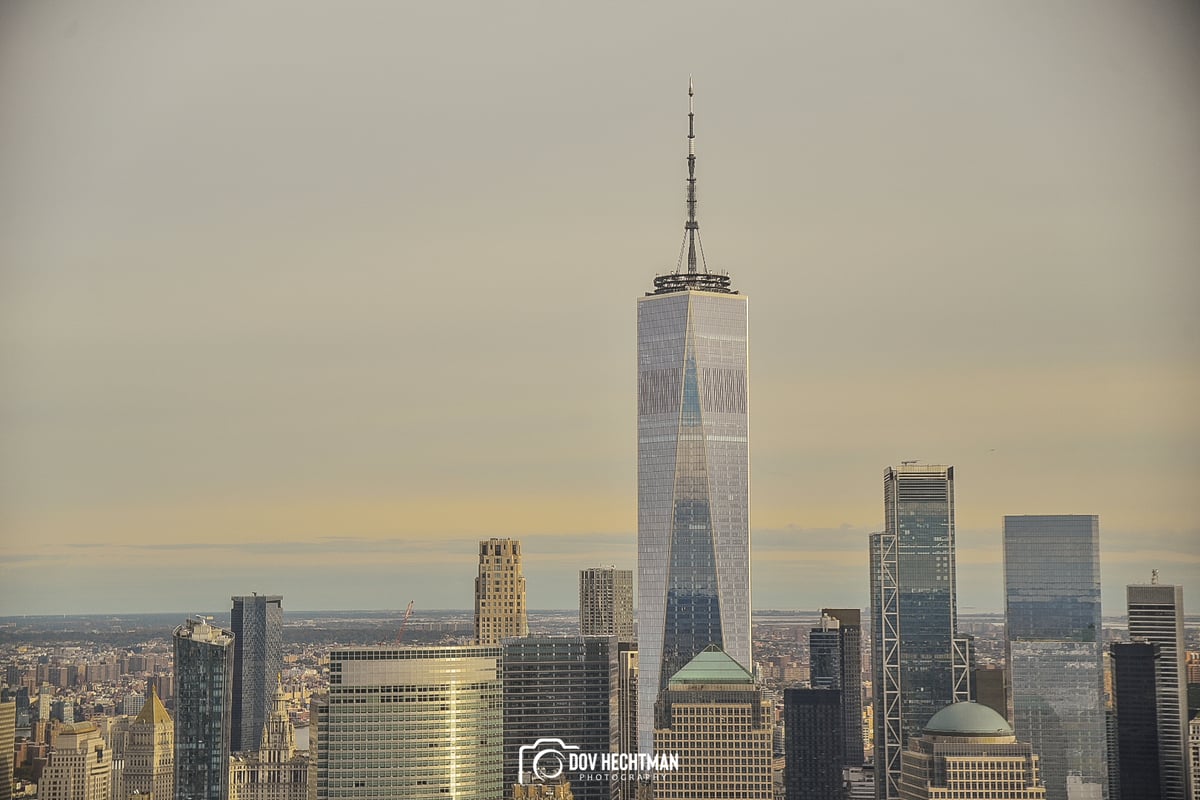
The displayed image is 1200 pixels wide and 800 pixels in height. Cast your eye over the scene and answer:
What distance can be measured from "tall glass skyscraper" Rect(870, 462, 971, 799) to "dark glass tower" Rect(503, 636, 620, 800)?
4101 mm

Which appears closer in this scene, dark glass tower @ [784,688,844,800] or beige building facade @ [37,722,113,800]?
beige building facade @ [37,722,113,800]

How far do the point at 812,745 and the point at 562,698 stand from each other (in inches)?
141

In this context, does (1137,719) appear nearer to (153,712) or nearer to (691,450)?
(691,450)

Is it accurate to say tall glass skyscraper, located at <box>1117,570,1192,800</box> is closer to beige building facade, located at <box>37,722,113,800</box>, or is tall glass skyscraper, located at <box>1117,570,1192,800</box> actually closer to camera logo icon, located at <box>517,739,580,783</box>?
camera logo icon, located at <box>517,739,580,783</box>

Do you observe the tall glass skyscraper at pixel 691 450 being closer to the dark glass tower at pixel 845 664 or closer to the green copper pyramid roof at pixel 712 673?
the dark glass tower at pixel 845 664

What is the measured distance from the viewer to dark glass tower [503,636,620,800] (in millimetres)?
22562

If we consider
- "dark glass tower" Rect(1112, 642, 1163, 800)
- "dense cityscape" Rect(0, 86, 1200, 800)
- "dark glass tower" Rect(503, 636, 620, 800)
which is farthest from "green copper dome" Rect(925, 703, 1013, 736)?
"dark glass tower" Rect(503, 636, 620, 800)

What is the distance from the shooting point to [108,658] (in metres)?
22.8

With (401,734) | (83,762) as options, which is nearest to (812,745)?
(401,734)

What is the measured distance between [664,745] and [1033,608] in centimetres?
625

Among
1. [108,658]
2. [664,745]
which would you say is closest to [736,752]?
[664,745]

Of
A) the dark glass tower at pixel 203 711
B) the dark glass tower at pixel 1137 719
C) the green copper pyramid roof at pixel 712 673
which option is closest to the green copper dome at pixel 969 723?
the dark glass tower at pixel 1137 719

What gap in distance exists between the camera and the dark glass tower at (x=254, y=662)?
23.5 m

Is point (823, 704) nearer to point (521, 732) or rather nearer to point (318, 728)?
point (521, 732)
